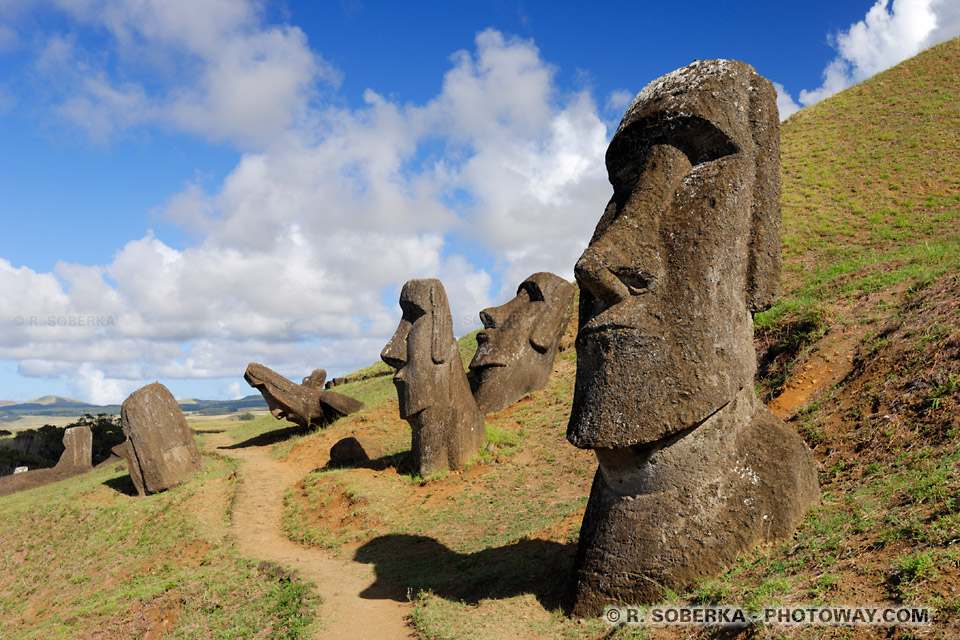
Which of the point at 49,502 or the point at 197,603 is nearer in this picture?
the point at 197,603

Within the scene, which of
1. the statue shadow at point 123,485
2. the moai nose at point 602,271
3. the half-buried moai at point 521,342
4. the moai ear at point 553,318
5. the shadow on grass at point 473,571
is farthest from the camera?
the moai ear at point 553,318

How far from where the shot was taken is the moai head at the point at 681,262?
5344 millimetres

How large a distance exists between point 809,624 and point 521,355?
44.6 ft

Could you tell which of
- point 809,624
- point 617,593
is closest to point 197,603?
point 617,593

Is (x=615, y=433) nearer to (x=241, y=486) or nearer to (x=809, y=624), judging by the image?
(x=809, y=624)

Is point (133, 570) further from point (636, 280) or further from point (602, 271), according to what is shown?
point (636, 280)

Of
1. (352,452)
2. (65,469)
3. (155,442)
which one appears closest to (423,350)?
(352,452)

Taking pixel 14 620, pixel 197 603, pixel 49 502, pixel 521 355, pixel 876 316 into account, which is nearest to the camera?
pixel 197 603

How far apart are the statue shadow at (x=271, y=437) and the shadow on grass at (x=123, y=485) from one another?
4.98m

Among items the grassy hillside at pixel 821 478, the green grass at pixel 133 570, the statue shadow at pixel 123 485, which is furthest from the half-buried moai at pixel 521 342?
the statue shadow at pixel 123 485

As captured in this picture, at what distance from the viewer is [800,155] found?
3053 cm

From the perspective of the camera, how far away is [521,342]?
1772 centimetres

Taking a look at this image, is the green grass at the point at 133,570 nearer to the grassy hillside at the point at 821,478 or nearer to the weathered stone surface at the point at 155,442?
the weathered stone surface at the point at 155,442

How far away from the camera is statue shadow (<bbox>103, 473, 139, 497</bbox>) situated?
1588cm
